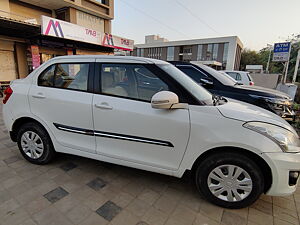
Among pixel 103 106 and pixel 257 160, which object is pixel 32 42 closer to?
pixel 103 106

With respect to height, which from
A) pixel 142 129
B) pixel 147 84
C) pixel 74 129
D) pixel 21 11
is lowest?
pixel 74 129

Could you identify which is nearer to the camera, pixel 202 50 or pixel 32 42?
pixel 32 42

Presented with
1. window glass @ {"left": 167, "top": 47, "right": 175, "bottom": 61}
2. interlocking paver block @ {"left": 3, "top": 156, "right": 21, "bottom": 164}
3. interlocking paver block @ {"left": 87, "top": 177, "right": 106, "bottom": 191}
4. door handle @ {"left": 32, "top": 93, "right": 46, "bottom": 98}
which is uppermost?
window glass @ {"left": 167, "top": 47, "right": 175, "bottom": 61}

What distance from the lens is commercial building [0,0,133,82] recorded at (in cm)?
874

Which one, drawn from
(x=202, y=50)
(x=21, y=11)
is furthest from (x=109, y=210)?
(x=202, y=50)

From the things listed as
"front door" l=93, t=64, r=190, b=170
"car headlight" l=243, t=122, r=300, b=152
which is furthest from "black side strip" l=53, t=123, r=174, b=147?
"car headlight" l=243, t=122, r=300, b=152

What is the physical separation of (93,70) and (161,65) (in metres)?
0.89

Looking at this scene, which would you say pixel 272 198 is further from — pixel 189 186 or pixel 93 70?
pixel 93 70

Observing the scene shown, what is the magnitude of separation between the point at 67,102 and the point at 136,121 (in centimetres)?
101

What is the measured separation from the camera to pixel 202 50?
4112cm

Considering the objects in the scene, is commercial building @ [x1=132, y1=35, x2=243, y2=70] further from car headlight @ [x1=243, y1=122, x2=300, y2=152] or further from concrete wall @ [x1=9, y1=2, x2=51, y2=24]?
car headlight @ [x1=243, y1=122, x2=300, y2=152]

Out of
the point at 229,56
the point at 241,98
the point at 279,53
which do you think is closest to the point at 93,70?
the point at 241,98

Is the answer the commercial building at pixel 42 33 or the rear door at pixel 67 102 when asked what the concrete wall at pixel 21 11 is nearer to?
the commercial building at pixel 42 33

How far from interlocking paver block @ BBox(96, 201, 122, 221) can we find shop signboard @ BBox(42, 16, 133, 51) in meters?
9.41
